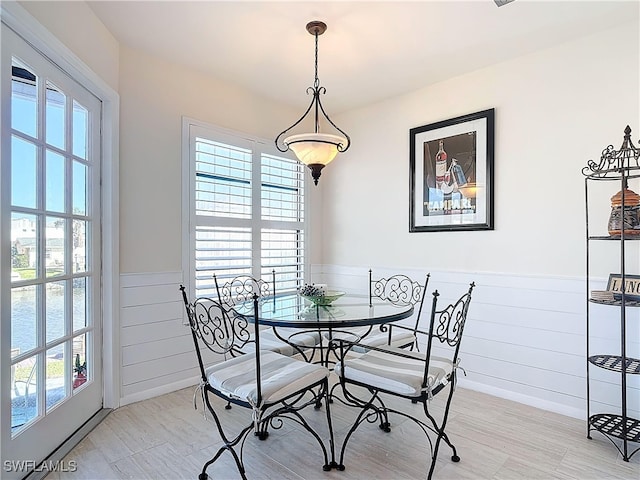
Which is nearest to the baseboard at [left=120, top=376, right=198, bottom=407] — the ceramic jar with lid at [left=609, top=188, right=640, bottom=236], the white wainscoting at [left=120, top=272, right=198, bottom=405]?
the white wainscoting at [left=120, top=272, right=198, bottom=405]

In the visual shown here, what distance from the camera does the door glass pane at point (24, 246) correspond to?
183 centimetres

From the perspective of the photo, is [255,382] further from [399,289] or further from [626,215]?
[626,215]

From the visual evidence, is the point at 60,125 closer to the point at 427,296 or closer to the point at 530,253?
the point at 427,296

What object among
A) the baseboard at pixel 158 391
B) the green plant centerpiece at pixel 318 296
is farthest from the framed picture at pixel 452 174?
the baseboard at pixel 158 391

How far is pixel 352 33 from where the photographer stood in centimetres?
264

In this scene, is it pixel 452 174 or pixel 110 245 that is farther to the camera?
pixel 452 174

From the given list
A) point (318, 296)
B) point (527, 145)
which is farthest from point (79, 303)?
point (527, 145)

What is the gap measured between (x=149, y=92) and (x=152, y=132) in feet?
1.02

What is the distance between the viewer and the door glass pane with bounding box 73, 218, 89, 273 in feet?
7.82

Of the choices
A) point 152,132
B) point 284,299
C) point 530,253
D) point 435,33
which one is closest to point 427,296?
point 530,253

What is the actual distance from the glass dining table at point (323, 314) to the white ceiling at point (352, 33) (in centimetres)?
187

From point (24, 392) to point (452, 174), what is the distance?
3280 millimetres

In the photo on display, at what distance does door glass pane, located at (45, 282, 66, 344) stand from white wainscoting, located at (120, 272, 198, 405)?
1.87 ft

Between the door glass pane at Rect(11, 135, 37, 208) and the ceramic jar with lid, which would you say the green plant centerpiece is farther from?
the ceramic jar with lid
